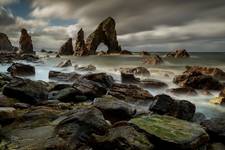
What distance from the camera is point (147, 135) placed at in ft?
31.8

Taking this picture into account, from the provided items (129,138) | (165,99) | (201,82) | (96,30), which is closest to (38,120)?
(129,138)

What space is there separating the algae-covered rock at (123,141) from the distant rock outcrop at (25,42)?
137 metres

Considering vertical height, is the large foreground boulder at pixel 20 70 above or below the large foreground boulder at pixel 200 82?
above

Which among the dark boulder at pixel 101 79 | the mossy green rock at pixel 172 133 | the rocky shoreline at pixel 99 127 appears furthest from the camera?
the dark boulder at pixel 101 79

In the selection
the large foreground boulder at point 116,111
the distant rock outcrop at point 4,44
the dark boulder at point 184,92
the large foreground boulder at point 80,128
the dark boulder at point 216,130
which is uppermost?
the distant rock outcrop at point 4,44

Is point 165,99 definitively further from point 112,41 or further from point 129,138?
A: point 112,41

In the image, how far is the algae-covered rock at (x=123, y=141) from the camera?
883 centimetres

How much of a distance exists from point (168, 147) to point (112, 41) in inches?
5792

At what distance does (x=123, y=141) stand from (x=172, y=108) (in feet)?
20.2

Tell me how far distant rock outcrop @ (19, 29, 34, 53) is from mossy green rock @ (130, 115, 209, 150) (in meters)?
136

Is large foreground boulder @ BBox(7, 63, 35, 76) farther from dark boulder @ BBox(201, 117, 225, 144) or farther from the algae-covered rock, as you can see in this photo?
the algae-covered rock

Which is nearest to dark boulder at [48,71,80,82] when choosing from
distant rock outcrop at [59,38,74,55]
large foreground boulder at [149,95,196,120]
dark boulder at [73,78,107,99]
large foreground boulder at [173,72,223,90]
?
dark boulder at [73,78,107,99]

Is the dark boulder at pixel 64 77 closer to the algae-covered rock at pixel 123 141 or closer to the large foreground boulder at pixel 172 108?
the large foreground boulder at pixel 172 108

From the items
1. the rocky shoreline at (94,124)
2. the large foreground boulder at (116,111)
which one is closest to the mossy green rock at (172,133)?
the rocky shoreline at (94,124)
